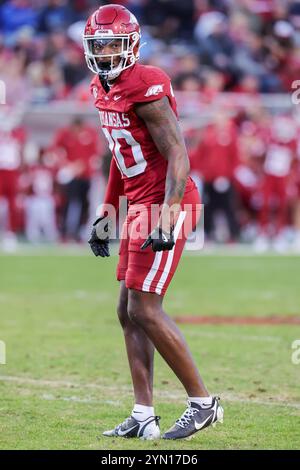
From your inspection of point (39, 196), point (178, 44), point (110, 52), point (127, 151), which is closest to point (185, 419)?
point (127, 151)

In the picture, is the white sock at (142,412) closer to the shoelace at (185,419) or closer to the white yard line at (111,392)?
the shoelace at (185,419)

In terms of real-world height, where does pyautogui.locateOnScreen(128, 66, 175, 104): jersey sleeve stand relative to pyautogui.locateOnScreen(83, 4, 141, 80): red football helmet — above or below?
below

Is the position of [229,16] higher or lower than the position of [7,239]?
higher

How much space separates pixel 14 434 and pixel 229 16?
15.6 meters

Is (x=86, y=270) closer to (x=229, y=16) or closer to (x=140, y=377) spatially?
(x=140, y=377)

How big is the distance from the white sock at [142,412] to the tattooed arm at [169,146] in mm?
889

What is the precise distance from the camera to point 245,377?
628cm

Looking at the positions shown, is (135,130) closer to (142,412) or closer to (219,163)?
(142,412)

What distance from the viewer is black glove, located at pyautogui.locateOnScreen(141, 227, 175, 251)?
177 inches

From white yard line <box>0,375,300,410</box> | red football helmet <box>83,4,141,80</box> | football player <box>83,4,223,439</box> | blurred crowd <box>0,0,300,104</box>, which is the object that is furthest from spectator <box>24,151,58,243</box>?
red football helmet <box>83,4,141,80</box>

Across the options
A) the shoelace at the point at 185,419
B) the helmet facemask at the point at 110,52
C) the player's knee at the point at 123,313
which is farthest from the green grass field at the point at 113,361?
the helmet facemask at the point at 110,52

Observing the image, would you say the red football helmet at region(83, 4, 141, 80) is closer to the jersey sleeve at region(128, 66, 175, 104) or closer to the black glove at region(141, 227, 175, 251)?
the jersey sleeve at region(128, 66, 175, 104)
